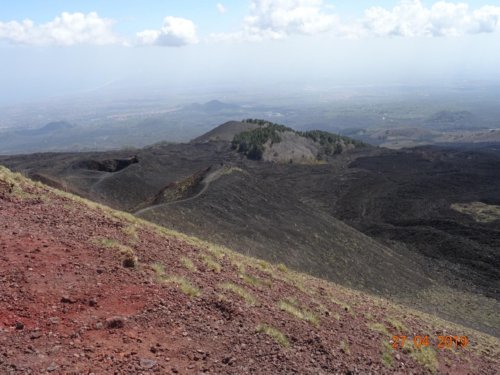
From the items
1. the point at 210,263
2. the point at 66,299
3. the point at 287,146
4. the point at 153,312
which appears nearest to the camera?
the point at 66,299

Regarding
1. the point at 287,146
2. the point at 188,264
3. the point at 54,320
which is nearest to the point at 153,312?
the point at 54,320

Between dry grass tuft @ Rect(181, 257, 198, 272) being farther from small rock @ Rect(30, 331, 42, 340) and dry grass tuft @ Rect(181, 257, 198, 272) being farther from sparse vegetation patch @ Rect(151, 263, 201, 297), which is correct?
small rock @ Rect(30, 331, 42, 340)

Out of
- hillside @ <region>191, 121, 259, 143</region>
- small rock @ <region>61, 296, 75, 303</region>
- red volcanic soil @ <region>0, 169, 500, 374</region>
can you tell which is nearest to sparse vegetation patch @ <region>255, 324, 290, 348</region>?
red volcanic soil @ <region>0, 169, 500, 374</region>

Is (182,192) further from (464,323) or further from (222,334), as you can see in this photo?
(222,334)

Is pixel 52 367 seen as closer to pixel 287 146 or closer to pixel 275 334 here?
pixel 275 334

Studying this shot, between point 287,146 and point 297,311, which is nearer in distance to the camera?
point 297,311

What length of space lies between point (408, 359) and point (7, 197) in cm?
1304

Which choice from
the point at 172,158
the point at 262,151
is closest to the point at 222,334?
the point at 172,158

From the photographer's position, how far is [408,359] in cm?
1211
